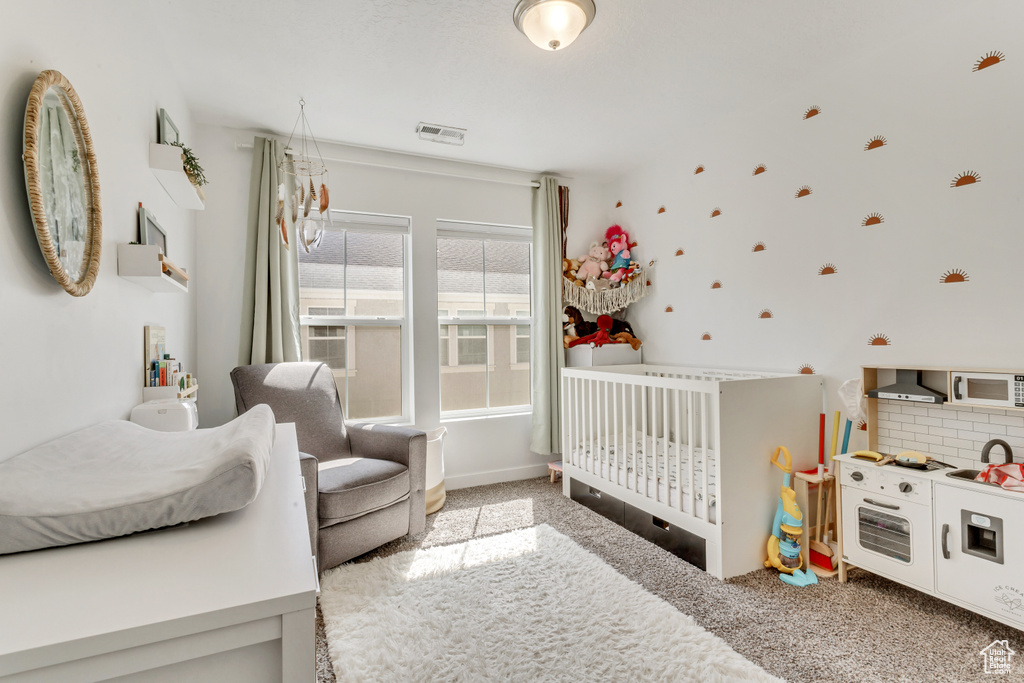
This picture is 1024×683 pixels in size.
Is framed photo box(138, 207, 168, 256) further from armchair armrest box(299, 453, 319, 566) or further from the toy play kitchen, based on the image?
the toy play kitchen

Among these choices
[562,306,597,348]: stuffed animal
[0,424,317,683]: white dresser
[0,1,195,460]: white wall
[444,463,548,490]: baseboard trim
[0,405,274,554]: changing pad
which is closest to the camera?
[0,424,317,683]: white dresser

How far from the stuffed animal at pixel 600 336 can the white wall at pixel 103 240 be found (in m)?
2.55

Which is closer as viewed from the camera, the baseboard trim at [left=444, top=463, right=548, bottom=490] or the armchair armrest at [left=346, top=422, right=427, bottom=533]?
the armchair armrest at [left=346, top=422, right=427, bottom=533]

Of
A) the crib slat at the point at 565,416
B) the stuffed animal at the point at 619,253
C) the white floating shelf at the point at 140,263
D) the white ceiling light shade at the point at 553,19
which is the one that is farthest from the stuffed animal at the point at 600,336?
the white floating shelf at the point at 140,263

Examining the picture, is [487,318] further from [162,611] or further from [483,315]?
[162,611]

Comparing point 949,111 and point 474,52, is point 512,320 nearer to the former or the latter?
point 474,52

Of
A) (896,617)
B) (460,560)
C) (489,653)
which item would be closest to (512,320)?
(460,560)

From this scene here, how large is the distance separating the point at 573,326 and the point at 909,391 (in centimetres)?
210

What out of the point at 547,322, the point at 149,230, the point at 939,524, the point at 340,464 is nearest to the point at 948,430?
the point at 939,524

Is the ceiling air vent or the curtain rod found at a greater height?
the ceiling air vent

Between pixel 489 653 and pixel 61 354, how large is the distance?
4.87ft

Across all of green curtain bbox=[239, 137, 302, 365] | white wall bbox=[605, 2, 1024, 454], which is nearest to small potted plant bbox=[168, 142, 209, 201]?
green curtain bbox=[239, 137, 302, 365]

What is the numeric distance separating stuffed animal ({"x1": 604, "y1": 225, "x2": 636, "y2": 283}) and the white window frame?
61 cm

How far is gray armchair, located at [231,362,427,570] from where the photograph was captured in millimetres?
2158
